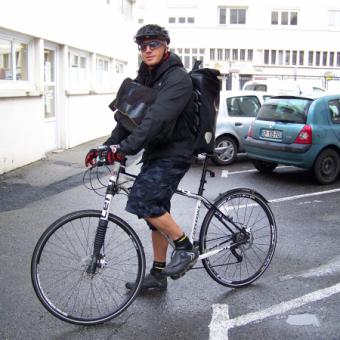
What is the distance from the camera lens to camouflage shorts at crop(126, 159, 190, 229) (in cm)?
384

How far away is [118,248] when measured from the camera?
156 inches

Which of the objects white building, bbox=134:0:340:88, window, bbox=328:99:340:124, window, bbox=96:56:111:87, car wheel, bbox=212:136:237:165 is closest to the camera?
window, bbox=328:99:340:124

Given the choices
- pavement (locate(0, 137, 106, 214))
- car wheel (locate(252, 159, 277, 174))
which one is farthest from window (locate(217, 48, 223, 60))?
car wheel (locate(252, 159, 277, 174))

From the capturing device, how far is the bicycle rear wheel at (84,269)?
3738 mm

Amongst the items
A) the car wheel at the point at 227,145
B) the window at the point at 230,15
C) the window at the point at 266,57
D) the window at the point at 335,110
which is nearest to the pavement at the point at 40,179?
the car wheel at the point at 227,145

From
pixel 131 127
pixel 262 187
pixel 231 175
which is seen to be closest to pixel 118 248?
pixel 131 127

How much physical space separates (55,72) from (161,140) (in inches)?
391

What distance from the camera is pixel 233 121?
38.8 ft

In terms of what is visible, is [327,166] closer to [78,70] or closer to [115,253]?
[115,253]

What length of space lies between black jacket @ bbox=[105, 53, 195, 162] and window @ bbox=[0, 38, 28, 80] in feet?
22.0

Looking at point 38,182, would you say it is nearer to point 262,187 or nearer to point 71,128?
point 262,187

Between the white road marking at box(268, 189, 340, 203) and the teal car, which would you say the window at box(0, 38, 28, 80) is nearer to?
the teal car

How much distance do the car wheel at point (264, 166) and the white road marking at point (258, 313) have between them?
6307 mm

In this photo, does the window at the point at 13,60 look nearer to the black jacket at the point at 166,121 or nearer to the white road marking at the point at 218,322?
the black jacket at the point at 166,121
